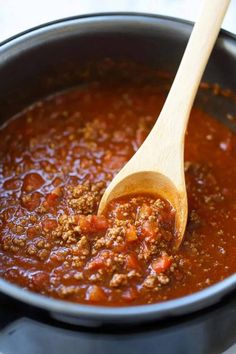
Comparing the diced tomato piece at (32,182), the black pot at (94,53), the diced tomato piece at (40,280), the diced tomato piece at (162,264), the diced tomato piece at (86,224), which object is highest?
the black pot at (94,53)

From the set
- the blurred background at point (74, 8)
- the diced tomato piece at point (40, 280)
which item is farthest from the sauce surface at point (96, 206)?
the blurred background at point (74, 8)

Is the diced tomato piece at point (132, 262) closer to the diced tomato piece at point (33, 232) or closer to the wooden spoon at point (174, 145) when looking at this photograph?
the wooden spoon at point (174, 145)

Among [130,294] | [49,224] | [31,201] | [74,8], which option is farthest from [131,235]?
[74,8]

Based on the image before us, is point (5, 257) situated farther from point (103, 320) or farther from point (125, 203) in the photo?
point (103, 320)

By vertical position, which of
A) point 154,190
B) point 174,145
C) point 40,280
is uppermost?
point 174,145

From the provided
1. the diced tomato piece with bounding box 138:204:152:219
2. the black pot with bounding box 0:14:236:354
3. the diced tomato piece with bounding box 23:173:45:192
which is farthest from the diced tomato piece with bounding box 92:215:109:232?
the black pot with bounding box 0:14:236:354

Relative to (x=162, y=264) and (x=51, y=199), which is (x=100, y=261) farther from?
(x=51, y=199)

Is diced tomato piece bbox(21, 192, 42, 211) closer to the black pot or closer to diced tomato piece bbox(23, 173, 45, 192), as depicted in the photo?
diced tomato piece bbox(23, 173, 45, 192)
